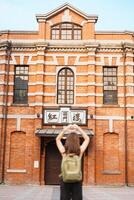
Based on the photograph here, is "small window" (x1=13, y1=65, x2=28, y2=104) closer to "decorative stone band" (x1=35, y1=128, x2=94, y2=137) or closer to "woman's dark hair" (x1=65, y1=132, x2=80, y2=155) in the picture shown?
"decorative stone band" (x1=35, y1=128, x2=94, y2=137)

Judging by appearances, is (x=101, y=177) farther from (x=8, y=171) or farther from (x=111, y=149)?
(x=8, y=171)

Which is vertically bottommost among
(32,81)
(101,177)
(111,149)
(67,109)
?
(101,177)

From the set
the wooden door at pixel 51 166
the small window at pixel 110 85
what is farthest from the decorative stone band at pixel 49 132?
the small window at pixel 110 85

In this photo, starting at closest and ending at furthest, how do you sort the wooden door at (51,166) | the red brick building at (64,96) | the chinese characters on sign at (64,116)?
the red brick building at (64,96) < the wooden door at (51,166) < the chinese characters on sign at (64,116)

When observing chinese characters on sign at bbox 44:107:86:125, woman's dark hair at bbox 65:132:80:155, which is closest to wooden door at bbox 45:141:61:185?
chinese characters on sign at bbox 44:107:86:125

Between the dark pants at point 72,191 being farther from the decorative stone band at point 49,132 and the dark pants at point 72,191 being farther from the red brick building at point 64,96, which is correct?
the red brick building at point 64,96

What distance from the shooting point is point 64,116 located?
23250mm

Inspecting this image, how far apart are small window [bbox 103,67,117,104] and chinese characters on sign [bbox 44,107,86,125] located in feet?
6.11

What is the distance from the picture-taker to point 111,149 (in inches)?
910

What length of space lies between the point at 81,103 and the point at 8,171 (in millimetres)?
6097

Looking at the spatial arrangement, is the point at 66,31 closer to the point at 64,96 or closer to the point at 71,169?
the point at 64,96

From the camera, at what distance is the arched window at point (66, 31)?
24.5 m

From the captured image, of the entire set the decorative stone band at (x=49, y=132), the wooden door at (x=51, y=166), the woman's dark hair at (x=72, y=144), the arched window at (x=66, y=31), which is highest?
the arched window at (x=66, y=31)

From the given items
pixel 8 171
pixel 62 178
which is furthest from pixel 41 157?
pixel 62 178
